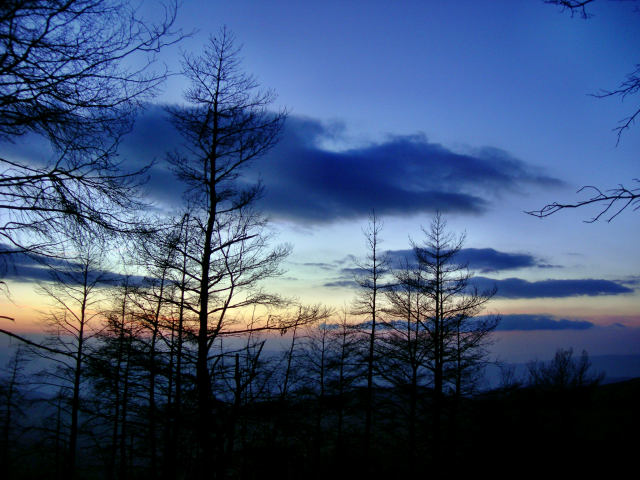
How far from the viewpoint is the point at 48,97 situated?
146 inches

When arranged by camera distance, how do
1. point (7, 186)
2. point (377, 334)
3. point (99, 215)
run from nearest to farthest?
point (7, 186) → point (99, 215) → point (377, 334)

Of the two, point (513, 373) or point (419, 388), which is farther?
point (513, 373)

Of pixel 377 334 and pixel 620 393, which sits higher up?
pixel 377 334

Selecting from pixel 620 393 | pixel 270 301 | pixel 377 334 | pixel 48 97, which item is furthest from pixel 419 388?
pixel 620 393

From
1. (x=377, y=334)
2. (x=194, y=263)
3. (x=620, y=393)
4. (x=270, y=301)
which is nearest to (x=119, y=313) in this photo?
(x=194, y=263)

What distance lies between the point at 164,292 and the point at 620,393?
1574 inches

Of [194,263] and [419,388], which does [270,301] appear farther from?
[419,388]

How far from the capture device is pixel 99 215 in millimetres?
A: 4062

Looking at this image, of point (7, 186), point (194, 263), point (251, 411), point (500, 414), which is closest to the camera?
point (7, 186)

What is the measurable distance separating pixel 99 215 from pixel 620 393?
141ft

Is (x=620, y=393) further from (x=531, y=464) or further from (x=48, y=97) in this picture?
(x=48, y=97)

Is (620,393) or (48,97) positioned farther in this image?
(620,393)

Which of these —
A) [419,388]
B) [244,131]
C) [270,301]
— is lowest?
[419,388]

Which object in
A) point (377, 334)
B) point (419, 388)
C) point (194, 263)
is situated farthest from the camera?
point (377, 334)
